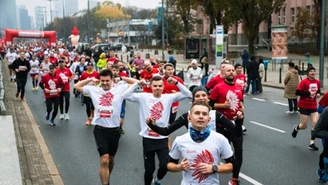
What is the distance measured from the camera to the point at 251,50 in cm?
4291

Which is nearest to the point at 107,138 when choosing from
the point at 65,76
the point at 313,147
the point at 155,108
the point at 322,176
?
the point at 155,108

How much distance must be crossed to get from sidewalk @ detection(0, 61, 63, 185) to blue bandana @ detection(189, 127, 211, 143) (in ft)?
13.0

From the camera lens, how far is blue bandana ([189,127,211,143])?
4.40 meters

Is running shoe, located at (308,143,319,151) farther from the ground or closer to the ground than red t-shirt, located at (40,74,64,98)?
closer to the ground

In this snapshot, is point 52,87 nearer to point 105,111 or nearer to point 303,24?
point 105,111

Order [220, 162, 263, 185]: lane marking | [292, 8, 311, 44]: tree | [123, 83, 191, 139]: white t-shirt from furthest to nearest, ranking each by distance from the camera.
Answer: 1. [292, 8, 311, 44]: tree
2. [220, 162, 263, 185]: lane marking
3. [123, 83, 191, 139]: white t-shirt

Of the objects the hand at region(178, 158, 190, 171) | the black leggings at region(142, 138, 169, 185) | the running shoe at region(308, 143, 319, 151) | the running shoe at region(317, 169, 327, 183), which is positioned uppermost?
the hand at region(178, 158, 190, 171)

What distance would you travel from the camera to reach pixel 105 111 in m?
7.39

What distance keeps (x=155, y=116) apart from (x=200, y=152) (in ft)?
9.08

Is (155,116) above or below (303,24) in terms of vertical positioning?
below

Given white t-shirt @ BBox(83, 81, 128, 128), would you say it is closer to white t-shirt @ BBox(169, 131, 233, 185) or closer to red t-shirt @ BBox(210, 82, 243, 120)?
red t-shirt @ BBox(210, 82, 243, 120)

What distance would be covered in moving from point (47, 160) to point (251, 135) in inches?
203

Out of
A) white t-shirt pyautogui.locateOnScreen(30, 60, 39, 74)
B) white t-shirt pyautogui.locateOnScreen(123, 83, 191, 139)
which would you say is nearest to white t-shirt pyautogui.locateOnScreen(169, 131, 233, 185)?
white t-shirt pyautogui.locateOnScreen(123, 83, 191, 139)

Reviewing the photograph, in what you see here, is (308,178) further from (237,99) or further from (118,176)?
(118,176)
